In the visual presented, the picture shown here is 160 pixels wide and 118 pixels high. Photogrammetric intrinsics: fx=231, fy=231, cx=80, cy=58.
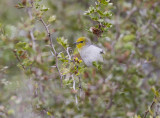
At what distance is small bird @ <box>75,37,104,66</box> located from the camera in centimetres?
181

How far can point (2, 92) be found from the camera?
2.45m

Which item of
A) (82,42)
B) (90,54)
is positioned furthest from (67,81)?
(82,42)

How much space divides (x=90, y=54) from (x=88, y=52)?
0.04 meters

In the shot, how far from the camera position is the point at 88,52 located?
→ 1934 mm

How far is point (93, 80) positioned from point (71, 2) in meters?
2.39

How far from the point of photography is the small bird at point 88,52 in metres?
1.81

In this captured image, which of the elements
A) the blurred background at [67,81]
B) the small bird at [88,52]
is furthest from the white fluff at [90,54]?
the blurred background at [67,81]

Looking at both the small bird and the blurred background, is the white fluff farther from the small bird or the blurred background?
the blurred background

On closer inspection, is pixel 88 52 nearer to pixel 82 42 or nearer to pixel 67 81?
pixel 82 42

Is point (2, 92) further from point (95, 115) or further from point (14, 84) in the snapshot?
point (95, 115)

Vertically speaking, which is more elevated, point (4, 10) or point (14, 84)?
point (4, 10)

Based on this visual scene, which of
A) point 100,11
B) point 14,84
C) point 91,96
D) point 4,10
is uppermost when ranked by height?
point 4,10

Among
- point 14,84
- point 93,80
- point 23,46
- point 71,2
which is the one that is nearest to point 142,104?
point 93,80

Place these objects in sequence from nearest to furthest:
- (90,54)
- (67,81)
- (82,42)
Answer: (67,81)
(90,54)
(82,42)
